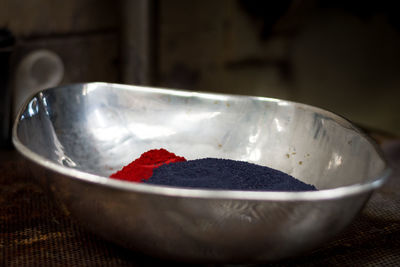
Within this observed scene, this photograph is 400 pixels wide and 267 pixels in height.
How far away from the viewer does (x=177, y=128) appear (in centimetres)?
86

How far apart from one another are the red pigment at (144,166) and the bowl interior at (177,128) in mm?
106

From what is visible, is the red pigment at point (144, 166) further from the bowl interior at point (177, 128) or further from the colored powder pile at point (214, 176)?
the bowl interior at point (177, 128)

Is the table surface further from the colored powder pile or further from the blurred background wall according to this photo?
the blurred background wall

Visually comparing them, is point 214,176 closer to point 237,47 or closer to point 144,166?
point 144,166

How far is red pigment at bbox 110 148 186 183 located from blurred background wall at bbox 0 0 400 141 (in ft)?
2.67

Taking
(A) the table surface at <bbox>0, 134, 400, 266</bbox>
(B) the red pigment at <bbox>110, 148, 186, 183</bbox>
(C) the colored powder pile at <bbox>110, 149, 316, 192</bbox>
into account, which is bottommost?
(A) the table surface at <bbox>0, 134, 400, 266</bbox>

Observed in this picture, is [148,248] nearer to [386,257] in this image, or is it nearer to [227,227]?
[227,227]

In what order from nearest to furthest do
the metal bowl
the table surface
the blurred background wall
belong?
the metal bowl → the table surface → the blurred background wall

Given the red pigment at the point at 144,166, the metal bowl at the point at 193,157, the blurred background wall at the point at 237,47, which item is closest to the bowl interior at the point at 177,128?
the metal bowl at the point at 193,157

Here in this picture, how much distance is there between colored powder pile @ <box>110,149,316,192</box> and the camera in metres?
0.58

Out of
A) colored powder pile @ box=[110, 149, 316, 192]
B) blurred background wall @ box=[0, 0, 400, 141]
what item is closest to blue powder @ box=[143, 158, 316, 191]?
colored powder pile @ box=[110, 149, 316, 192]

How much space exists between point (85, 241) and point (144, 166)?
0.43ft

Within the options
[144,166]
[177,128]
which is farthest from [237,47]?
[144,166]

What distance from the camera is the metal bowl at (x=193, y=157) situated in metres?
0.48
